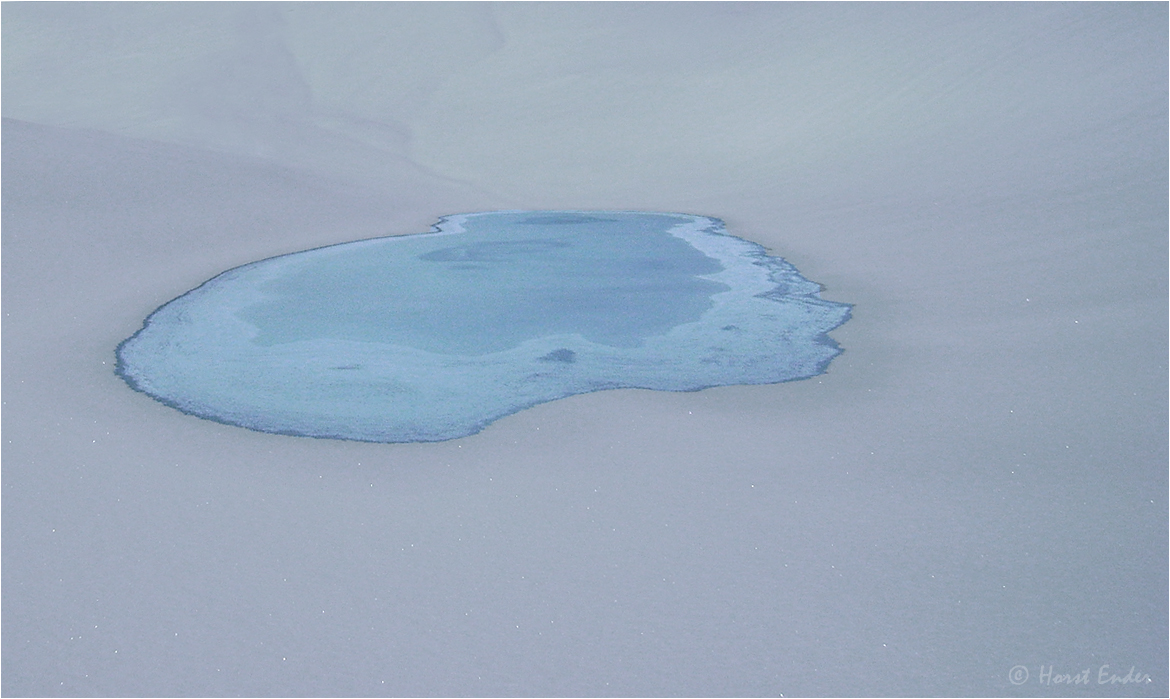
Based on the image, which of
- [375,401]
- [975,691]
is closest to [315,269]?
[375,401]

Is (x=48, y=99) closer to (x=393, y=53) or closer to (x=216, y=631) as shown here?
(x=393, y=53)

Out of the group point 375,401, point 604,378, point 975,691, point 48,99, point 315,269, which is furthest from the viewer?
point 48,99

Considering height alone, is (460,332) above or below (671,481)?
above

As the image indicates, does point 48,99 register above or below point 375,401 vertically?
above

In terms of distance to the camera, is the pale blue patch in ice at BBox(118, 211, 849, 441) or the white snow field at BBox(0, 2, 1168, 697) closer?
the white snow field at BBox(0, 2, 1168, 697)

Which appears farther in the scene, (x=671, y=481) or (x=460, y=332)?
(x=460, y=332)

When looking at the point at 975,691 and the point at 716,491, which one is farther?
the point at 716,491
